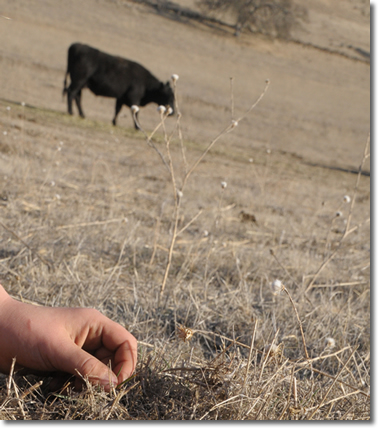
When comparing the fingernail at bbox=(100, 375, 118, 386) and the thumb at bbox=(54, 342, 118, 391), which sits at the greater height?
the thumb at bbox=(54, 342, 118, 391)

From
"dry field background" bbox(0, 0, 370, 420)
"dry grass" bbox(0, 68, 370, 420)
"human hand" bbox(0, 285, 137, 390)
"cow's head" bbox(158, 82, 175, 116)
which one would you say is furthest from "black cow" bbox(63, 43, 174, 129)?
"human hand" bbox(0, 285, 137, 390)

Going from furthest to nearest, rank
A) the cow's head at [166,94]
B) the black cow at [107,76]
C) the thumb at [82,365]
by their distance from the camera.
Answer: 1. the cow's head at [166,94]
2. the black cow at [107,76]
3. the thumb at [82,365]

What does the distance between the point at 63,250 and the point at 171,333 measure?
95cm

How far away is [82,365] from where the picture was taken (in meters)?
1.29

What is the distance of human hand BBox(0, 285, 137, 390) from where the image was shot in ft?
4.28

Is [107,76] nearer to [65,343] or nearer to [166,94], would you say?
[166,94]

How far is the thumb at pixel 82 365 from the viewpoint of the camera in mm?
1290

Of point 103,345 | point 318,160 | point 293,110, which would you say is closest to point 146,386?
point 103,345

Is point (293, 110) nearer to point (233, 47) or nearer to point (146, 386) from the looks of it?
point (233, 47)

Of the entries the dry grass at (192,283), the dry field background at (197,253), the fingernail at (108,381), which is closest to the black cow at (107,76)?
the dry field background at (197,253)

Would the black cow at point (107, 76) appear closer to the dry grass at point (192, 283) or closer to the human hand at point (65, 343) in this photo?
the dry grass at point (192, 283)

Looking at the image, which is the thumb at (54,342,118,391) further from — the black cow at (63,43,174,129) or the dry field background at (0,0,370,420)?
the black cow at (63,43,174,129)

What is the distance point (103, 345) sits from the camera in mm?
1441

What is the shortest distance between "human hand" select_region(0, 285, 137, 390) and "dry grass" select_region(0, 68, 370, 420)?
0.19 feet
